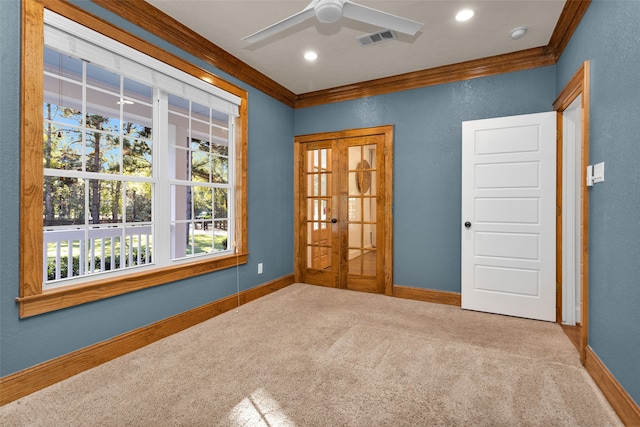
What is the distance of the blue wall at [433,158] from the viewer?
11.4 ft

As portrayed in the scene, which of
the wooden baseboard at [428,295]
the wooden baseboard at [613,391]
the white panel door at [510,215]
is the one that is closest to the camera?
the wooden baseboard at [613,391]

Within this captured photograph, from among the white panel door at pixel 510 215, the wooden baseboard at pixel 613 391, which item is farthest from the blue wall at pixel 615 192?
the white panel door at pixel 510 215

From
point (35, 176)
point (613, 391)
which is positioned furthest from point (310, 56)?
point (613, 391)

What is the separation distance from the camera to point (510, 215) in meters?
3.24

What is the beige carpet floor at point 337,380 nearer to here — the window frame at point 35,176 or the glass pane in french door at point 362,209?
the window frame at point 35,176

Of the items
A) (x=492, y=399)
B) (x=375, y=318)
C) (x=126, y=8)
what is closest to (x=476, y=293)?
(x=375, y=318)

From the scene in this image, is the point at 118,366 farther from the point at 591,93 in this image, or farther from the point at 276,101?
the point at 591,93

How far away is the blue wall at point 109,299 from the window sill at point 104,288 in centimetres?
5

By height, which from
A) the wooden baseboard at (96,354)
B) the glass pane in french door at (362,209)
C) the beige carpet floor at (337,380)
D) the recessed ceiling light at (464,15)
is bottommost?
the beige carpet floor at (337,380)

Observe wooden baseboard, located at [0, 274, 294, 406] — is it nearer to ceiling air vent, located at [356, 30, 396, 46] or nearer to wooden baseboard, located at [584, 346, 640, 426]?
ceiling air vent, located at [356, 30, 396, 46]

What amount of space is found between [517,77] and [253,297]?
152 inches

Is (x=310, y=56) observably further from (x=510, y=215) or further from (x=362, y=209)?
(x=510, y=215)

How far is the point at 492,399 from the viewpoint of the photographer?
6.07 feet

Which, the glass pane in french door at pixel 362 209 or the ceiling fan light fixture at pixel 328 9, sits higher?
the ceiling fan light fixture at pixel 328 9
